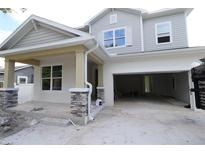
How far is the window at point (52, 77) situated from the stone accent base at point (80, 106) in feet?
11.5

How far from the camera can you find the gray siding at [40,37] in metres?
5.49

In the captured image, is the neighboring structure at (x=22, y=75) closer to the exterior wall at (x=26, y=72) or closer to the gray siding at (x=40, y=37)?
Result: the exterior wall at (x=26, y=72)

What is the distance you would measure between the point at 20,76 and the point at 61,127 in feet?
31.2

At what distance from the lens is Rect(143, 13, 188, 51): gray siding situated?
27.9 ft

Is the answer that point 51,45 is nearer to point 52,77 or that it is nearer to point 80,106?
point 80,106

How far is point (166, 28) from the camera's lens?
8844 millimetres

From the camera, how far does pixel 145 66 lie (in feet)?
24.7

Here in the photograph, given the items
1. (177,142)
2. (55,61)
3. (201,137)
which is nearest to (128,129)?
(177,142)

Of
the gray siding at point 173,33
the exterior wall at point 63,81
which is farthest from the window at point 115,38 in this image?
the exterior wall at point 63,81

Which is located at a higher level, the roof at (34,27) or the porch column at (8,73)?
the roof at (34,27)

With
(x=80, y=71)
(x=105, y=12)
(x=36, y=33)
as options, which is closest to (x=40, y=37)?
(x=36, y=33)

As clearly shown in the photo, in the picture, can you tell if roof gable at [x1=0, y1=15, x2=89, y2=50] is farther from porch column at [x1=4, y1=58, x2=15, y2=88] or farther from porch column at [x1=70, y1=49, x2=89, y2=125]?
porch column at [x1=70, y1=49, x2=89, y2=125]

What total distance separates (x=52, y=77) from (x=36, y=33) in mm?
2946
